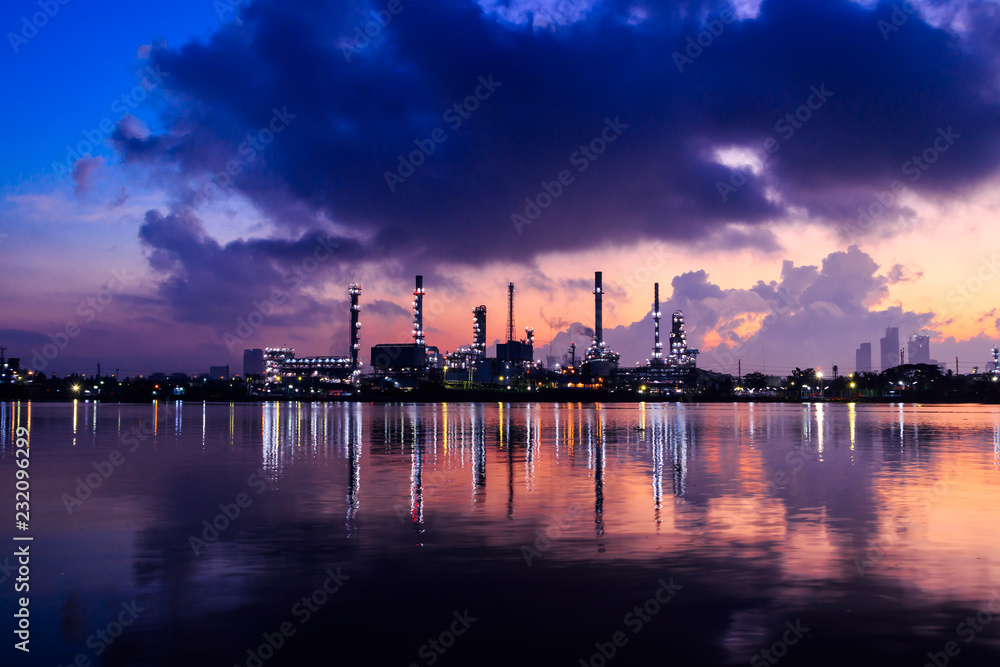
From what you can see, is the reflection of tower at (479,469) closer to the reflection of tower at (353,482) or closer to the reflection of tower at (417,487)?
the reflection of tower at (417,487)

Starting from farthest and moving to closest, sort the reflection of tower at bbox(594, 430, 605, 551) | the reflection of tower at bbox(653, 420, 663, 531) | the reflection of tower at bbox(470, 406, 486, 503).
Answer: the reflection of tower at bbox(470, 406, 486, 503) < the reflection of tower at bbox(653, 420, 663, 531) < the reflection of tower at bbox(594, 430, 605, 551)

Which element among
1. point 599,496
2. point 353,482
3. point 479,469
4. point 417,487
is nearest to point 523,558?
point 599,496

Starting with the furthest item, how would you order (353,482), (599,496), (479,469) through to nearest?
(479,469) < (353,482) < (599,496)

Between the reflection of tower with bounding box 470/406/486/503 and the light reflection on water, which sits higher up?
the light reflection on water

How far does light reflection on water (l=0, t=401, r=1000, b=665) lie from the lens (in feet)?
37.6

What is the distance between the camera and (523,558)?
54.9 feet

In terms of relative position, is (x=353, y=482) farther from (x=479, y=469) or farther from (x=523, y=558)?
(x=523, y=558)

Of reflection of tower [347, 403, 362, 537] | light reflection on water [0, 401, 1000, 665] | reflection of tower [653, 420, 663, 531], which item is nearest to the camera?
light reflection on water [0, 401, 1000, 665]

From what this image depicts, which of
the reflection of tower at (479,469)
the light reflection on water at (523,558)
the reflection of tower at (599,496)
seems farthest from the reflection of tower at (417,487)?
the reflection of tower at (599,496)

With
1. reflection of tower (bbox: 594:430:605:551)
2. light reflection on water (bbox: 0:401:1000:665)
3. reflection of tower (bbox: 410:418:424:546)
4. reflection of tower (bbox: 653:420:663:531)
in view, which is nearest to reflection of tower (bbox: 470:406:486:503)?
light reflection on water (bbox: 0:401:1000:665)

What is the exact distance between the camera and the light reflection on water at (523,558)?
11469 mm

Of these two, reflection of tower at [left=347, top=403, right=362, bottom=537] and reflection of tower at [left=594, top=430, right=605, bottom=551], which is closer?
reflection of tower at [left=594, top=430, right=605, bottom=551]

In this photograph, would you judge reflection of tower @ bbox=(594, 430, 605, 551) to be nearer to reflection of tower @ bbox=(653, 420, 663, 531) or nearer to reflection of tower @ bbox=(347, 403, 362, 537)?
reflection of tower @ bbox=(653, 420, 663, 531)

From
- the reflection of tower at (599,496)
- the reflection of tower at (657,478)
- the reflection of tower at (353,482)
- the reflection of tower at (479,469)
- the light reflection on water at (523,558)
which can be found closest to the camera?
the light reflection on water at (523,558)
